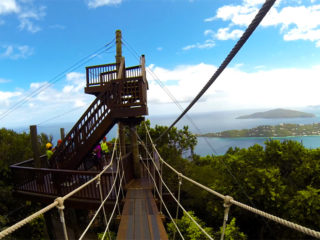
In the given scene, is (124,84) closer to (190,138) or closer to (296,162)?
(296,162)

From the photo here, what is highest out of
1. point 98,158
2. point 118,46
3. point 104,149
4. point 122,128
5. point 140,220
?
point 118,46

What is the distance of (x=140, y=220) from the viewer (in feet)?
10.5

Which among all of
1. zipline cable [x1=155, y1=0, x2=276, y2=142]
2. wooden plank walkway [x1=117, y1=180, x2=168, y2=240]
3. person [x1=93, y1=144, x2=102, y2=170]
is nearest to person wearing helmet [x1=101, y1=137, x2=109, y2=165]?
person [x1=93, y1=144, x2=102, y2=170]

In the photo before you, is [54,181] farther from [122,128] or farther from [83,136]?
[122,128]

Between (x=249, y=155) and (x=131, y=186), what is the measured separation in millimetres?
9481

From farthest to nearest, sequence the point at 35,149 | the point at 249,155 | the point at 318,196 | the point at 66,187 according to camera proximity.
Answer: the point at 249,155, the point at 318,196, the point at 35,149, the point at 66,187

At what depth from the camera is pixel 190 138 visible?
18.2m

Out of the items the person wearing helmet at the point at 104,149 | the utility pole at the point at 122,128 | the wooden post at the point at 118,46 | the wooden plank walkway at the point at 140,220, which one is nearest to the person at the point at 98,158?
the person wearing helmet at the point at 104,149

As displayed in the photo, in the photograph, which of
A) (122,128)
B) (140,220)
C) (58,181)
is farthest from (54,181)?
(140,220)

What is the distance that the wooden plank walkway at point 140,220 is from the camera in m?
2.76

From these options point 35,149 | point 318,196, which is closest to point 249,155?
point 318,196

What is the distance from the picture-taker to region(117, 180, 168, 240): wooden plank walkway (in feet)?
9.06

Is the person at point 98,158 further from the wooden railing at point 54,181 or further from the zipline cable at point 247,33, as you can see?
the zipline cable at point 247,33

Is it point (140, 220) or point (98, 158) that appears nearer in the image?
point (140, 220)
